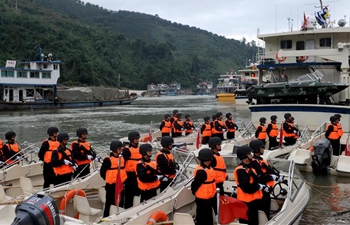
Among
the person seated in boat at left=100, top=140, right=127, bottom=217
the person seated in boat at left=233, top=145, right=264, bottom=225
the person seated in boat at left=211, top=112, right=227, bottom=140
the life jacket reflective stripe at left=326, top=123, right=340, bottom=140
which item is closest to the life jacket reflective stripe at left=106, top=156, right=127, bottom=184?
the person seated in boat at left=100, top=140, right=127, bottom=217

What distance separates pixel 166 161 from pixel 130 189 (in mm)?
1026

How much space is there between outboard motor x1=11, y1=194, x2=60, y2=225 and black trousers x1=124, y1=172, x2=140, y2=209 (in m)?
3.25

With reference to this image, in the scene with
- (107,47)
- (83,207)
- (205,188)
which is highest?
(107,47)

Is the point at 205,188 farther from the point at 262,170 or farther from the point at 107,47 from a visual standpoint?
the point at 107,47

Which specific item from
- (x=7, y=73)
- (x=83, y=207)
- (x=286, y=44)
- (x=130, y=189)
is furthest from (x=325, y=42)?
(x=7, y=73)

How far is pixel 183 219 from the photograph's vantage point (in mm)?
5465

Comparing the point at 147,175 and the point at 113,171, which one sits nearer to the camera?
the point at 147,175

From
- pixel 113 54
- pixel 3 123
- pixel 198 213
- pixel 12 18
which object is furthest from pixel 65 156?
pixel 113 54

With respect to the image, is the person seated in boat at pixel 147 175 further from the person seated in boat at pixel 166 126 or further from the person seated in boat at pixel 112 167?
the person seated in boat at pixel 166 126

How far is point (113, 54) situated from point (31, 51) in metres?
38.5

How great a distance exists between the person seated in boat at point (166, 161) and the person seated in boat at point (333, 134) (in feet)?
24.0

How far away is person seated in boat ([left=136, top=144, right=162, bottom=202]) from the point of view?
6418 millimetres

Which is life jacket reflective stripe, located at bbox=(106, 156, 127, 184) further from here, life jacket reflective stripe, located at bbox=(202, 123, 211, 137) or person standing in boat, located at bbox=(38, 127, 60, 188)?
life jacket reflective stripe, located at bbox=(202, 123, 211, 137)

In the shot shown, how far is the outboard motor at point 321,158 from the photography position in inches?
452
